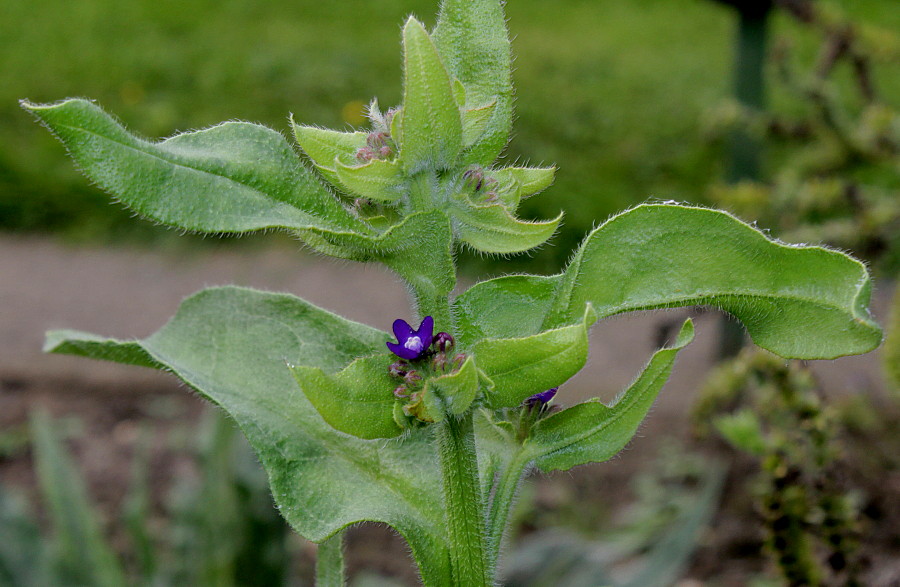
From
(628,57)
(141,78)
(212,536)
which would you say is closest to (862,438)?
(212,536)

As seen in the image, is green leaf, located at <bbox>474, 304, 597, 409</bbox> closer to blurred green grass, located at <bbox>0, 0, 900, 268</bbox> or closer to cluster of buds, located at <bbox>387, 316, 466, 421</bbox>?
cluster of buds, located at <bbox>387, 316, 466, 421</bbox>

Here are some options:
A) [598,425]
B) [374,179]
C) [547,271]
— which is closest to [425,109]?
[374,179]

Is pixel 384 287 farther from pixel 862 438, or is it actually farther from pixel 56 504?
pixel 56 504

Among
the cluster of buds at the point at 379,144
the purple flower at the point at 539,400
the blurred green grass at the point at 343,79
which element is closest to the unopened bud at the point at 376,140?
the cluster of buds at the point at 379,144

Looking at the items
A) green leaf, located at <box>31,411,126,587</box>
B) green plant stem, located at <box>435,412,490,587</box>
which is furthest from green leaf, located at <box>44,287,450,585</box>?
green leaf, located at <box>31,411,126,587</box>

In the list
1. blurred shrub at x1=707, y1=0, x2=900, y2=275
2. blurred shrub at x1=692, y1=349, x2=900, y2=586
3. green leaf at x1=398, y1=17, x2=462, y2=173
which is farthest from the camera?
blurred shrub at x1=707, y1=0, x2=900, y2=275
